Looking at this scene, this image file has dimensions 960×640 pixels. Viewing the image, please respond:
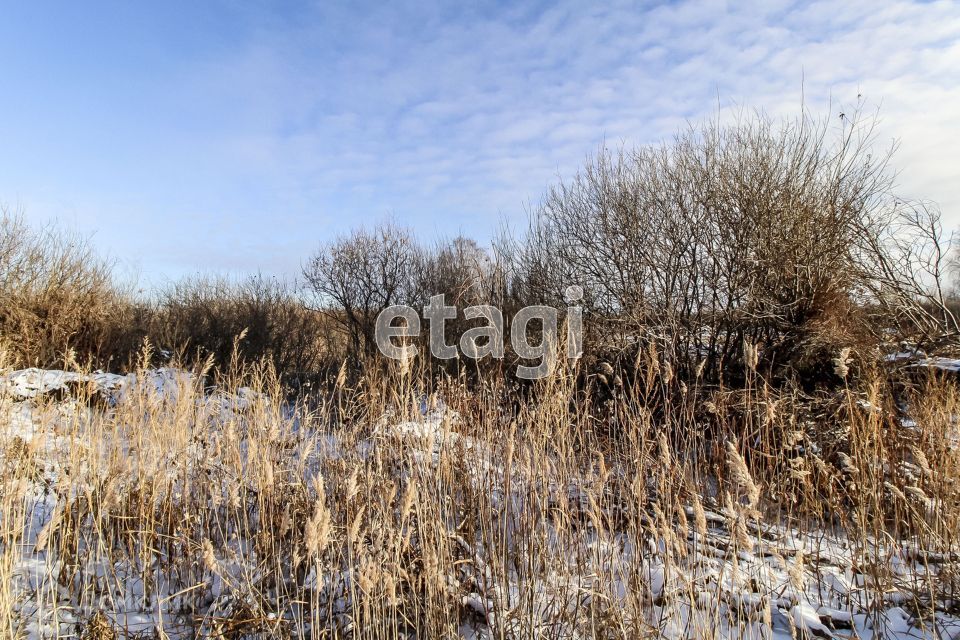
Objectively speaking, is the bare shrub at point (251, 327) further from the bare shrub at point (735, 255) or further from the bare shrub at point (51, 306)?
the bare shrub at point (735, 255)

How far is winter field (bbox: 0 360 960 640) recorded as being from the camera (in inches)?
85.4

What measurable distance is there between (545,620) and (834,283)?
265 inches

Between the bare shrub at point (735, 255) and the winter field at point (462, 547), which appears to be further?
the bare shrub at point (735, 255)

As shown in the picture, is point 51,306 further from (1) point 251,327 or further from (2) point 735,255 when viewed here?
(2) point 735,255

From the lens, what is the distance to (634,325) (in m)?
8.22

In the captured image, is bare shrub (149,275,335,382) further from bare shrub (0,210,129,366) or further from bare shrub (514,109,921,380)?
bare shrub (514,109,921,380)

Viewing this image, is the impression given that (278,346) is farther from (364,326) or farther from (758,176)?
(758,176)

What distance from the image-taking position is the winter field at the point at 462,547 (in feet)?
7.11

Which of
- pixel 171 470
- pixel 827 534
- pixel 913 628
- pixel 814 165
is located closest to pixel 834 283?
pixel 814 165

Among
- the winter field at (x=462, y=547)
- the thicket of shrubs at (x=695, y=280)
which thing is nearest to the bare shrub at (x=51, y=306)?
the thicket of shrubs at (x=695, y=280)

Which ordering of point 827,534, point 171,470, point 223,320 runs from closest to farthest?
point 171,470
point 827,534
point 223,320

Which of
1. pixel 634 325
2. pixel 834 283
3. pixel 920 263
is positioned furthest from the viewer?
pixel 634 325

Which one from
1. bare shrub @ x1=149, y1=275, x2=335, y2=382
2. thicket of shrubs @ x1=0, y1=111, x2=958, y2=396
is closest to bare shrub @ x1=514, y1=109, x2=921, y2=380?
thicket of shrubs @ x1=0, y1=111, x2=958, y2=396

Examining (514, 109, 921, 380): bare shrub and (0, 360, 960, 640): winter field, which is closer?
(0, 360, 960, 640): winter field
